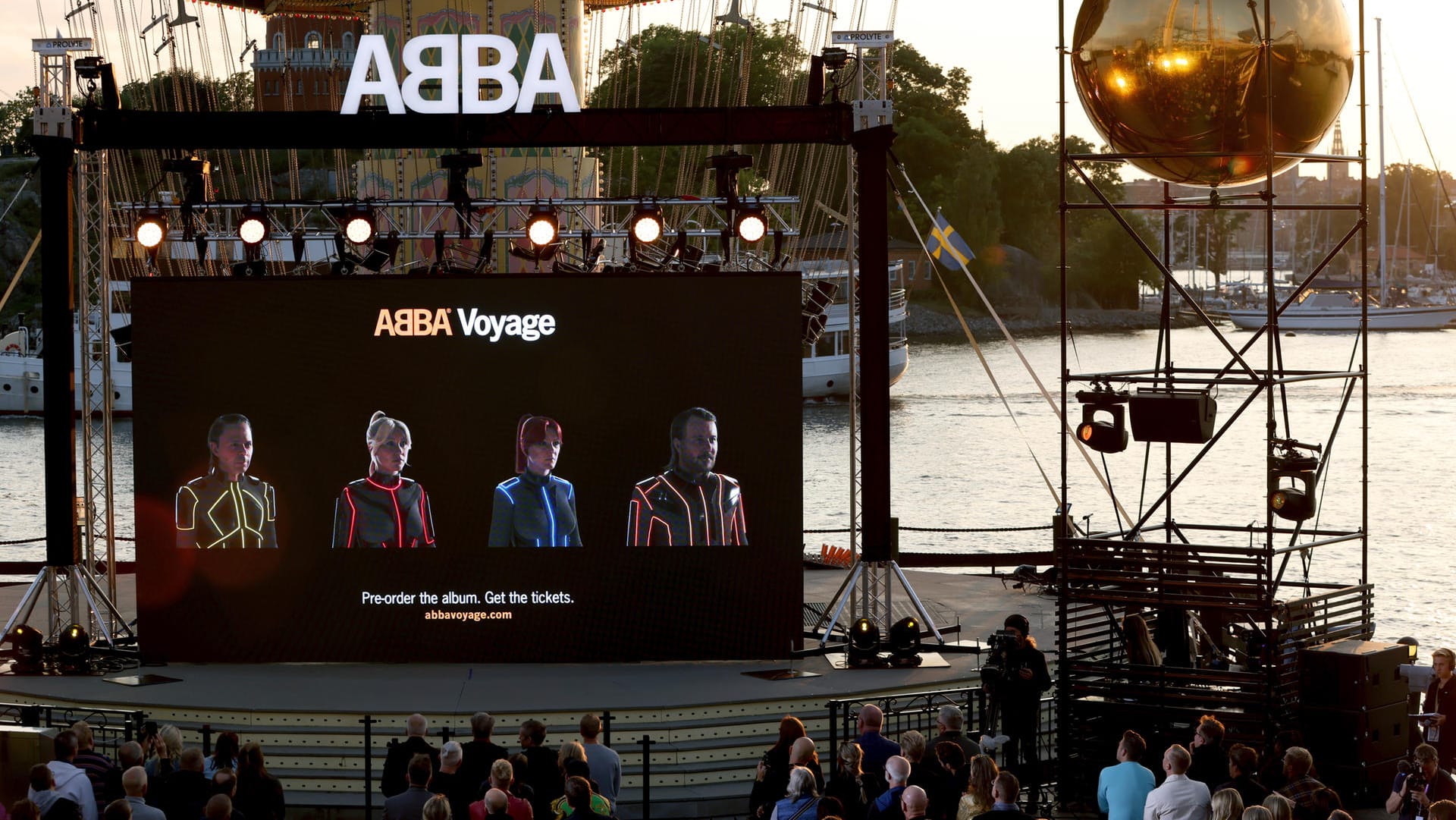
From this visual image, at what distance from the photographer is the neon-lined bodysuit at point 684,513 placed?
18.0 metres

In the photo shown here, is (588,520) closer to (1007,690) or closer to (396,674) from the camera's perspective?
(396,674)

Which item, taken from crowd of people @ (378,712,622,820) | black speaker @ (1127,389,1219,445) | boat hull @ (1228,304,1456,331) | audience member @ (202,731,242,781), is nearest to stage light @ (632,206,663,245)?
black speaker @ (1127,389,1219,445)

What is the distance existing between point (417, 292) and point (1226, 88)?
324 inches

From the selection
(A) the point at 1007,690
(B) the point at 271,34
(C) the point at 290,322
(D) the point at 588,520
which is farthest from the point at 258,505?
(B) the point at 271,34

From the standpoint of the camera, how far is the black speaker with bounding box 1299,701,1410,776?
13.3 m

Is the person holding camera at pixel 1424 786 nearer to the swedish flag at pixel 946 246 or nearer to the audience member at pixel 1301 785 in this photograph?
the audience member at pixel 1301 785

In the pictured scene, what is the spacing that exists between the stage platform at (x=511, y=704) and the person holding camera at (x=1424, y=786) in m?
5.40

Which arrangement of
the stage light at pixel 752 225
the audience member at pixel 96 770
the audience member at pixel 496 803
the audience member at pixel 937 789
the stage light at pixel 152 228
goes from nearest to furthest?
the audience member at pixel 496 803, the audience member at pixel 937 789, the audience member at pixel 96 770, the stage light at pixel 752 225, the stage light at pixel 152 228

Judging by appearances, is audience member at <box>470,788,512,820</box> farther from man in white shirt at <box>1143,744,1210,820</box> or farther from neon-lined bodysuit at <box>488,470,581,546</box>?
neon-lined bodysuit at <box>488,470,581,546</box>

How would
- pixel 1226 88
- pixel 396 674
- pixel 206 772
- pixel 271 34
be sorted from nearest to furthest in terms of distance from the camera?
pixel 206 772 → pixel 1226 88 → pixel 396 674 → pixel 271 34

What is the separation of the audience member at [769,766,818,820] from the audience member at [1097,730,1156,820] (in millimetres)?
2115

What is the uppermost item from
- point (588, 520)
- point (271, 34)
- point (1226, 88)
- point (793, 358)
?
point (271, 34)

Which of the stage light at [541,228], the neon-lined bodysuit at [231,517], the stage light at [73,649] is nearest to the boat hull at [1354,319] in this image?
the stage light at [541,228]

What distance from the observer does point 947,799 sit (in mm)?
10766
